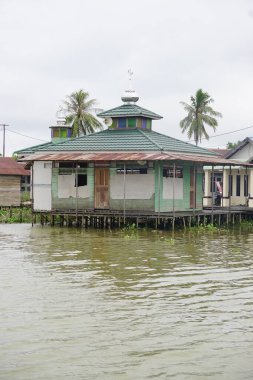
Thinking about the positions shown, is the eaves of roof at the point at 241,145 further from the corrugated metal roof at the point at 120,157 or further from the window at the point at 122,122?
the window at the point at 122,122

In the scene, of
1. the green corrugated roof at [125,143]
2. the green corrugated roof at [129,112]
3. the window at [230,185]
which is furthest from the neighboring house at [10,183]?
the window at [230,185]

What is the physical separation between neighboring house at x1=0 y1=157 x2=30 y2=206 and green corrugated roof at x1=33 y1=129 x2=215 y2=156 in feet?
39.2

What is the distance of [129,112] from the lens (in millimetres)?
34000

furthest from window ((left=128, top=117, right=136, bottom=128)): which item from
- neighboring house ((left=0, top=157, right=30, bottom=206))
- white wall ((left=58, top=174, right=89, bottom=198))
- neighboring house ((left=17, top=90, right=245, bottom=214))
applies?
neighboring house ((left=0, top=157, right=30, bottom=206))

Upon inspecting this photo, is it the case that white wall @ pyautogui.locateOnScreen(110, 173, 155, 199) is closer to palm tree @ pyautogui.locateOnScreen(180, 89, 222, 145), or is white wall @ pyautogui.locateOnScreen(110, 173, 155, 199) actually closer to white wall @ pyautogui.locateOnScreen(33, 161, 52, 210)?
white wall @ pyautogui.locateOnScreen(33, 161, 52, 210)

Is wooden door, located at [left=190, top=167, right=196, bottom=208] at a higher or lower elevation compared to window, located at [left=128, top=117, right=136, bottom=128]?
lower

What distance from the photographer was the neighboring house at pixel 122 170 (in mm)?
30328

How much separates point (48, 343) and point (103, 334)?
0.97 metres

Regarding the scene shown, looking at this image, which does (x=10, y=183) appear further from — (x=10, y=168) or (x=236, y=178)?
(x=236, y=178)

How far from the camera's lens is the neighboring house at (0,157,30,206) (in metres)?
44.9

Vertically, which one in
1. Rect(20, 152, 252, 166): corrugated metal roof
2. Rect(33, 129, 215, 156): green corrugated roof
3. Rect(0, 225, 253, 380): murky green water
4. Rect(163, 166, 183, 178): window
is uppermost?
Rect(33, 129, 215, 156): green corrugated roof

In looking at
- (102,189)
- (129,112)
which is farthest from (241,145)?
(102,189)

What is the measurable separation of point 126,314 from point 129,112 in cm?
2297

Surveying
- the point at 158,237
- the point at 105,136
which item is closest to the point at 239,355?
the point at 158,237
